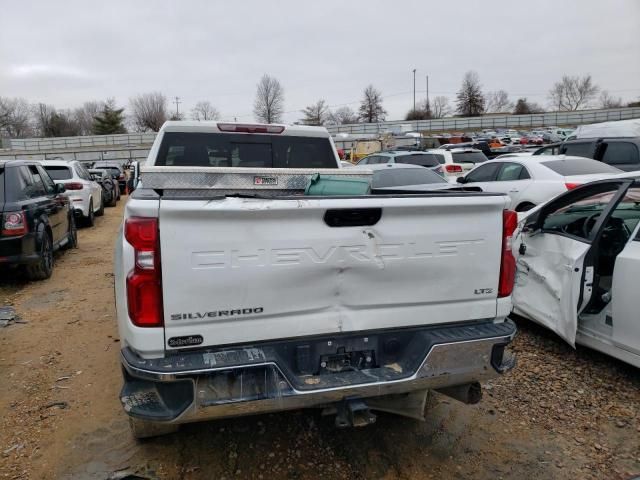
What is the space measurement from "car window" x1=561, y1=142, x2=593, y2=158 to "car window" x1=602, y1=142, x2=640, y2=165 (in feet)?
1.07

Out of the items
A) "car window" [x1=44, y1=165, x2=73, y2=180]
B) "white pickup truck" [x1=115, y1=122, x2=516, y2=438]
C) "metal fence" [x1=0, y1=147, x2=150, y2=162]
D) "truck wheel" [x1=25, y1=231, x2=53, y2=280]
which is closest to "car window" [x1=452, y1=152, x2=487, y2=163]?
"car window" [x1=44, y1=165, x2=73, y2=180]

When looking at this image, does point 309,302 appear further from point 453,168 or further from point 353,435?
point 453,168

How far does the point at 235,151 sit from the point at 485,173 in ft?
24.5

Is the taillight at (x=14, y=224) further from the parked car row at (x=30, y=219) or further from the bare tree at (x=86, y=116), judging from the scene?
the bare tree at (x=86, y=116)

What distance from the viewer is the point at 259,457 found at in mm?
3074

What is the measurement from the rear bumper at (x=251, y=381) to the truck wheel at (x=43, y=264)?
217 inches

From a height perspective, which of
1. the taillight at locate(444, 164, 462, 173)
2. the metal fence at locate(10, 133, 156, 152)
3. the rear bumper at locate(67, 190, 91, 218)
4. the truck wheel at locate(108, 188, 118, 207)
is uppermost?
the metal fence at locate(10, 133, 156, 152)

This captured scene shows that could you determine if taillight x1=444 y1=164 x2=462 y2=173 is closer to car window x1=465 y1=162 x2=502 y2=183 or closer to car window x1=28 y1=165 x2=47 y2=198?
car window x1=465 y1=162 x2=502 y2=183

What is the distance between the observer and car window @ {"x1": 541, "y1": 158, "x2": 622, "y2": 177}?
9094mm

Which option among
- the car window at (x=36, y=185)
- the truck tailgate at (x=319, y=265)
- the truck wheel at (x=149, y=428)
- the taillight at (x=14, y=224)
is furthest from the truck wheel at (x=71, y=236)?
the truck tailgate at (x=319, y=265)

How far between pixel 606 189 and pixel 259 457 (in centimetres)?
366

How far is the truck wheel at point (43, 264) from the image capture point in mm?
7035

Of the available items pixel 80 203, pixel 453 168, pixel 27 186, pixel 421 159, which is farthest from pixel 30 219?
pixel 453 168

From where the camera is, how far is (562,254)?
432cm
